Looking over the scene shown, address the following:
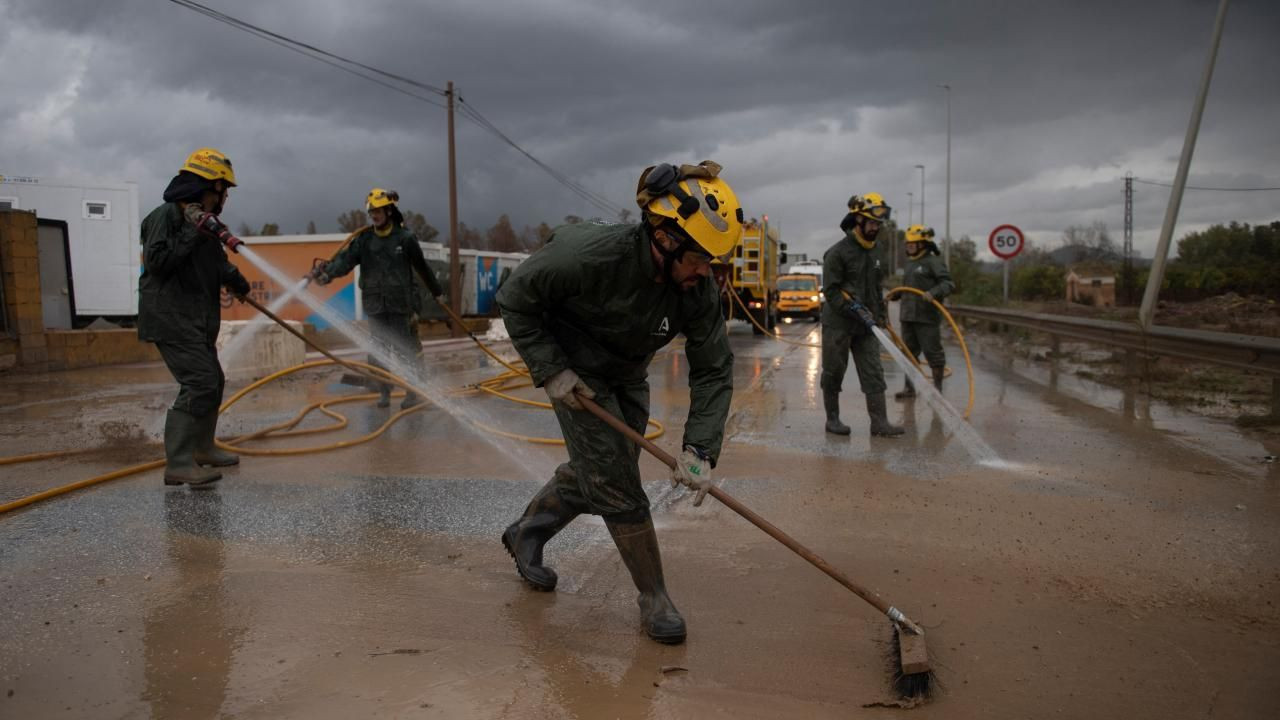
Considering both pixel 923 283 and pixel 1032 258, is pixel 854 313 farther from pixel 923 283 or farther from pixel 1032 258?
pixel 1032 258

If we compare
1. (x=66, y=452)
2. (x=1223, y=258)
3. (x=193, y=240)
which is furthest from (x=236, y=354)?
(x=1223, y=258)

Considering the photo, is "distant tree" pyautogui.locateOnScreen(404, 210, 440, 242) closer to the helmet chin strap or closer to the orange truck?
the orange truck

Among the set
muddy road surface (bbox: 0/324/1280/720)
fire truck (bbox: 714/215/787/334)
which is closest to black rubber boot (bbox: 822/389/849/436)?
muddy road surface (bbox: 0/324/1280/720)

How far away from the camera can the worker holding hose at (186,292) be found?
509cm

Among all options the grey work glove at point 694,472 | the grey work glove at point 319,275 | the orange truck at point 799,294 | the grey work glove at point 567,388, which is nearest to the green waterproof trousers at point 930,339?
the grey work glove at point 319,275

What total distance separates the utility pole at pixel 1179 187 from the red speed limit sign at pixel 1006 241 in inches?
219

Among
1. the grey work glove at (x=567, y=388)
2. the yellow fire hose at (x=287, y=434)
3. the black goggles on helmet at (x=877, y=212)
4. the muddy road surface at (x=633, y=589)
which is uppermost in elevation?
the black goggles on helmet at (x=877, y=212)

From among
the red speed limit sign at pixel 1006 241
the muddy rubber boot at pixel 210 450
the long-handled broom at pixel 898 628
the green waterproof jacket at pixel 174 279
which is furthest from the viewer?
the red speed limit sign at pixel 1006 241

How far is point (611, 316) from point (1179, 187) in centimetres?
1223

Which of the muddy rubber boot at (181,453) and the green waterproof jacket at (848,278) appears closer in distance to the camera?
the muddy rubber boot at (181,453)

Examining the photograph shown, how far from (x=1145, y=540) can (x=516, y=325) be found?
134 inches

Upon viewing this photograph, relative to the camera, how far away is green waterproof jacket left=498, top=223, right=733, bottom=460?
3.05 m

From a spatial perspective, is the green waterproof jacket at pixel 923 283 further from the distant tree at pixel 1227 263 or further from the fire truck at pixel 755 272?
the fire truck at pixel 755 272

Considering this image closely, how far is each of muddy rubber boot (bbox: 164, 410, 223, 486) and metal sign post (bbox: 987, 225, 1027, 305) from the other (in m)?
16.7
